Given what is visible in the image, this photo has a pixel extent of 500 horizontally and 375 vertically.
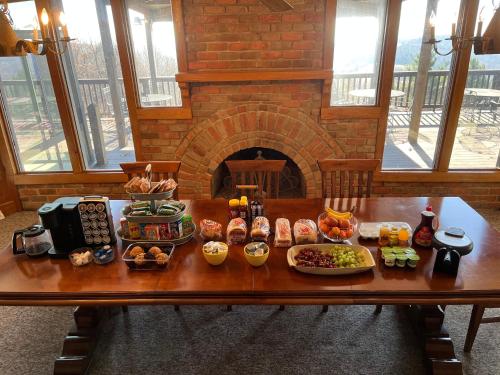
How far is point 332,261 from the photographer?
4.63 ft

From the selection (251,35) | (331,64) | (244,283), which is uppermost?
(251,35)

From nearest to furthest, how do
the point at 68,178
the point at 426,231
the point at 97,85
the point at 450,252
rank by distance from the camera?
the point at 450,252
the point at 426,231
the point at 97,85
the point at 68,178

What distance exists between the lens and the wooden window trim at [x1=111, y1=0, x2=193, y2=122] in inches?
112

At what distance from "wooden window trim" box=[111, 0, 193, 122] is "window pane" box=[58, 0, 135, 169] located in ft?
0.43

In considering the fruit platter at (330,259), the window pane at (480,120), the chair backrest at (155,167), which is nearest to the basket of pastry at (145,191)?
the fruit platter at (330,259)

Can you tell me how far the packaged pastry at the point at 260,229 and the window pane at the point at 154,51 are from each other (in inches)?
75.9

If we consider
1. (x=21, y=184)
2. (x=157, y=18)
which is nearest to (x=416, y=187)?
(x=157, y=18)

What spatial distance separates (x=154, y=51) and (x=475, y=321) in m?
3.14

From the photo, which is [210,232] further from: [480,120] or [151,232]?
[480,120]

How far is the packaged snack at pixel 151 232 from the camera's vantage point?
5.10 feet

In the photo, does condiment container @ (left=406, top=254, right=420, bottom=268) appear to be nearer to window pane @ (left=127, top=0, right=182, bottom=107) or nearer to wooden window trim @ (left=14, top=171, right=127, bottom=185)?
window pane @ (left=127, top=0, right=182, bottom=107)

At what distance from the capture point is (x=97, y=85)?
3.26 metres

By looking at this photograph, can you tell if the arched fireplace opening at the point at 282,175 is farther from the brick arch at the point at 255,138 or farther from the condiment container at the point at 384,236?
the condiment container at the point at 384,236

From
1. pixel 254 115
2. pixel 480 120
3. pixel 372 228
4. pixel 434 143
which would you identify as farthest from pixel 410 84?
pixel 372 228
